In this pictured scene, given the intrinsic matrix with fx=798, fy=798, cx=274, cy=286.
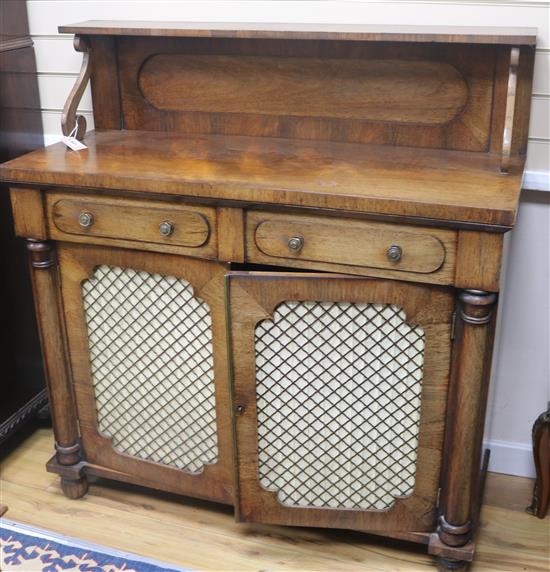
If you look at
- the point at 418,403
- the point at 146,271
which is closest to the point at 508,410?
the point at 418,403

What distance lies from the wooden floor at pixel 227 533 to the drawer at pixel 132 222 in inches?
27.3

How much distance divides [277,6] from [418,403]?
0.93m

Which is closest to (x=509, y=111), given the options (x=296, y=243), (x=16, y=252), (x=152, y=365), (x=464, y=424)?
(x=296, y=243)

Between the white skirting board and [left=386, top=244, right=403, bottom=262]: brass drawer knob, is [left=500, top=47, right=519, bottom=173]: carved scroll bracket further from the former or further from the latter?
the white skirting board

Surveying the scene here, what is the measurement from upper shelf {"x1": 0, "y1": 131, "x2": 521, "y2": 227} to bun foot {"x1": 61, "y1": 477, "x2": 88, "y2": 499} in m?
0.76

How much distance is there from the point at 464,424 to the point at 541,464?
436 millimetres

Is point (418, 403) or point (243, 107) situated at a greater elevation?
point (243, 107)

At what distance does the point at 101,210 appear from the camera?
1.63 meters

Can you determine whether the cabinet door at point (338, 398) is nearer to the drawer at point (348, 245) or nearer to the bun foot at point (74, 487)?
the drawer at point (348, 245)

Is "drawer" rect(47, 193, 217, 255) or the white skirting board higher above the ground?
"drawer" rect(47, 193, 217, 255)

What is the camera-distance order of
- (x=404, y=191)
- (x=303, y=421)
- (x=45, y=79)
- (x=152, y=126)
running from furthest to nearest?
(x=45, y=79) → (x=152, y=126) → (x=303, y=421) → (x=404, y=191)

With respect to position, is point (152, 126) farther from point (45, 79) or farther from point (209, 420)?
point (209, 420)

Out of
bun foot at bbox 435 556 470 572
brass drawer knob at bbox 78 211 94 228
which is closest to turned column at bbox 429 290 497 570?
bun foot at bbox 435 556 470 572

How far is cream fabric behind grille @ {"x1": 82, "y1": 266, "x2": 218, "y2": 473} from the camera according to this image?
1683 millimetres
